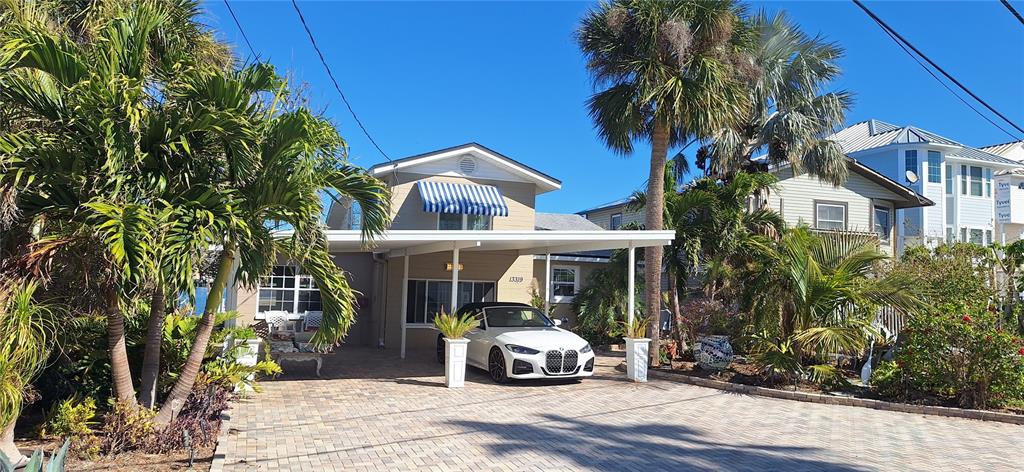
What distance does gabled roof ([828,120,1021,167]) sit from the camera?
3053cm

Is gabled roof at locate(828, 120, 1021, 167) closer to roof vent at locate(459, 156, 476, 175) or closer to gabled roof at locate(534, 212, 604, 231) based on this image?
gabled roof at locate(534, 212, 604, 231)

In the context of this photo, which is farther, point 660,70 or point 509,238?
point 660,70

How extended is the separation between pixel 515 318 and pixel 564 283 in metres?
8.87

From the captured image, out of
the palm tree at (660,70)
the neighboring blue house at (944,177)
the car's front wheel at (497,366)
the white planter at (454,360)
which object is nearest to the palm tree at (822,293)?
the palm tree at (660,70)

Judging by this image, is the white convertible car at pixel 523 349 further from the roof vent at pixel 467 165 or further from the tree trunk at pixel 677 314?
the roof vent at pixel 467 165

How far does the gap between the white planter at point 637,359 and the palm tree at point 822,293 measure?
2107mm

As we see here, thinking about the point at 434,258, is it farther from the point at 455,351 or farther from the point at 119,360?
the point at 119,360

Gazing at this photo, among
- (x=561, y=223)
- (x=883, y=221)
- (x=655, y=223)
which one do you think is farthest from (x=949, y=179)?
(x=655, y=223)

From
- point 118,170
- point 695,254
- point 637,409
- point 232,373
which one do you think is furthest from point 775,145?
point 118,170

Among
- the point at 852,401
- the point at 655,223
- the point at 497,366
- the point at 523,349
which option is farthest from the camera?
the point at 655,223

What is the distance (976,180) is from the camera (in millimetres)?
31328

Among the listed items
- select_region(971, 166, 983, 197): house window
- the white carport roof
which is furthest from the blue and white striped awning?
select_region(971, 166, 983, 197): house window

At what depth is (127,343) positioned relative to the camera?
27.6ft

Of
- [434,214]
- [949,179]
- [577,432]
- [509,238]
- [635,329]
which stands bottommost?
[577,432]
